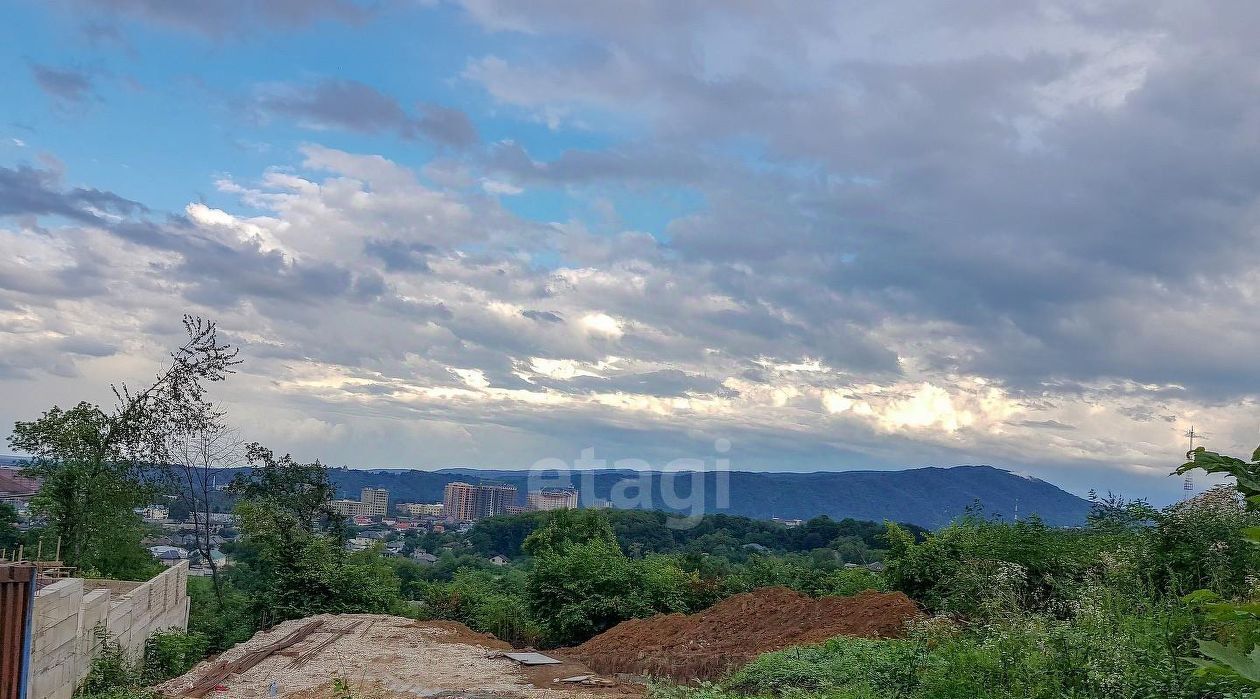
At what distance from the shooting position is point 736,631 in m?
13.0

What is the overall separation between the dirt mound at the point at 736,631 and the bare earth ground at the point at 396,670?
0.98 meters

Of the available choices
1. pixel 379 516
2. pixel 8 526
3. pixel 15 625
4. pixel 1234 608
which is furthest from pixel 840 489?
pixel 1234 608

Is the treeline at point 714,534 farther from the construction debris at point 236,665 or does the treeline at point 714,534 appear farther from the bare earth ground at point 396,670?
the construction debris at point 236,665

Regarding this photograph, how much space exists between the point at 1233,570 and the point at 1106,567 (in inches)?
47.1

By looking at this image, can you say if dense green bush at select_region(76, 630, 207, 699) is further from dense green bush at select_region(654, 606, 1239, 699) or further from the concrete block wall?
dense green bush at select_region(654, 606, 1239, 699)

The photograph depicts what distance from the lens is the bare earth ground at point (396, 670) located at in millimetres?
10407

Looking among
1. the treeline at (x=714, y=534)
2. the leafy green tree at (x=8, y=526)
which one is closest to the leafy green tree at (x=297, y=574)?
the leafy green tree at (x=8, y=526)

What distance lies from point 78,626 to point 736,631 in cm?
981

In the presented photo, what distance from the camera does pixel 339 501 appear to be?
29297 millimetres

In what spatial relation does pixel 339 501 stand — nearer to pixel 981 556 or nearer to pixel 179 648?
pixel 179 648

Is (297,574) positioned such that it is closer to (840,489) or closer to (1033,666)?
(1033,666)

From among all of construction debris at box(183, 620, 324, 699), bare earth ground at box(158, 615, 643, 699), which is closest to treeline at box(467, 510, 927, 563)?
bare earth ground at box(158, 615, 643, 699)

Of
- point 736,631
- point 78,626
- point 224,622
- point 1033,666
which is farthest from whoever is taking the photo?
point 224,622

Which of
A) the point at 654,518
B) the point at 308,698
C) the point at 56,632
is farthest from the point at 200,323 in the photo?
the point at 654,518
